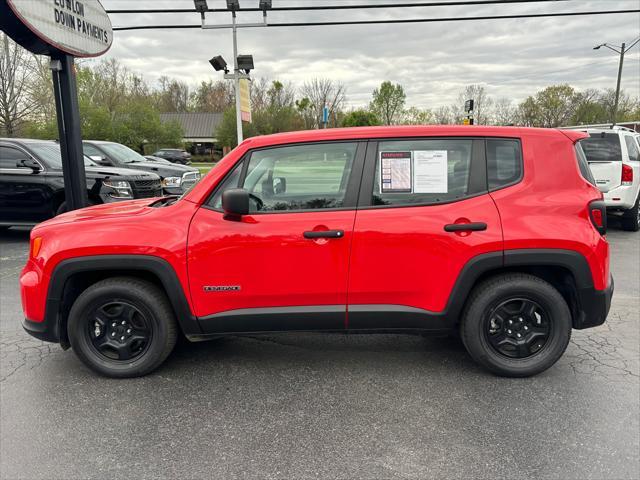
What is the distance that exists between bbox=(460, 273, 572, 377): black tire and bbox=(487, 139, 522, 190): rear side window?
0.66 m

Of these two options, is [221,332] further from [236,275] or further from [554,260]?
[554,260]

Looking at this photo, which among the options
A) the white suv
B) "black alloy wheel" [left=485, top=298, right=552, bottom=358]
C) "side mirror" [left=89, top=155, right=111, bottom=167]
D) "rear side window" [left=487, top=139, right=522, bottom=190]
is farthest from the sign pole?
the white suv

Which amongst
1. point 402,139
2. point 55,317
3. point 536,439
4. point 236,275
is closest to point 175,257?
point 236,275

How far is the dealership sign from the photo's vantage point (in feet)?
15.4

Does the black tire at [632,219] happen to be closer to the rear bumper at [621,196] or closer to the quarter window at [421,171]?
the rear bumper at [621,196]

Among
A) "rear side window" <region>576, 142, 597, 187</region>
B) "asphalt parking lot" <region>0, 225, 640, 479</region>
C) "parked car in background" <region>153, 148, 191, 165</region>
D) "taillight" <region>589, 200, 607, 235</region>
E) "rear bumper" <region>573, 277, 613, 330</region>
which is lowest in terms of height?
"asphalt parking lot" <region>0, 225, 640, 479</region>

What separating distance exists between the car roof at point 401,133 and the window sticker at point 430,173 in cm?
17

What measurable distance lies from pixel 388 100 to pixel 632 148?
67505mm

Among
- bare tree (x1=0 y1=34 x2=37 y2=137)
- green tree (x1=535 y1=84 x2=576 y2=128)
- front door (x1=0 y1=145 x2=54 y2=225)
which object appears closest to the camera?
front door (x1=0 y1=145 x2=54 y2=225)

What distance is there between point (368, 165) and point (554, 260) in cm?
140

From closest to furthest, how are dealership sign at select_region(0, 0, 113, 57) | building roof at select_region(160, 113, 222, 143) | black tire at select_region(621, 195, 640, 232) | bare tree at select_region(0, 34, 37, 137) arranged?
dealership sign at select_region(0, 0, 113, 57), black tire at select_region(621, 195, 640, 232), bare tree at select_region(0, 34, 37, 137), building roof at select_region(160, 113, 222, 143)

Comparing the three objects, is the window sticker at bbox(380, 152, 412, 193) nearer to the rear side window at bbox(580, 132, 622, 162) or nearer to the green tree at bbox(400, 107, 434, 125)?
the rear side window at bbox(580, 132, 622, 162)

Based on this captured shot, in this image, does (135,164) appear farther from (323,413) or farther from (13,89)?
(13,89)

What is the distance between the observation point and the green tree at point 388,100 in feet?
239
